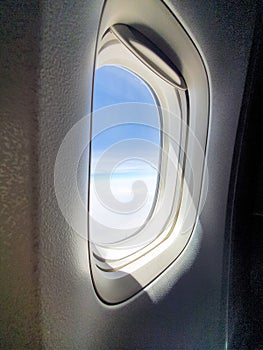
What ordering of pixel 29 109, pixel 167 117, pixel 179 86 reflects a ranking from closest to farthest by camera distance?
pixel 29 109 → pixel 179 86 → pixel 167 117

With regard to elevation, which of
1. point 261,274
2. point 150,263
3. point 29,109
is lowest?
point 261,274

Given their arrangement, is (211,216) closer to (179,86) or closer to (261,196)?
(261,196)

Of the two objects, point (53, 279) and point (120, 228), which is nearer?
point (53, 279)

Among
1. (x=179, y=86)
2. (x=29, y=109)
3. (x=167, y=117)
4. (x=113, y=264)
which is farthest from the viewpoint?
(x=167, y=117)

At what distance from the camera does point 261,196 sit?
3.67ft

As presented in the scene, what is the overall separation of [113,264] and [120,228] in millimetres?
192

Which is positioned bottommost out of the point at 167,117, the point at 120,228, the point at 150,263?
the point at 150,263

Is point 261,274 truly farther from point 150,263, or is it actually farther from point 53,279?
point 53,279

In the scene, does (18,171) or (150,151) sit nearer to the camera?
(18,171)

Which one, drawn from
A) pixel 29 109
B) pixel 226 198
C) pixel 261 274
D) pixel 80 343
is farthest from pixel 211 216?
pixel 29 109

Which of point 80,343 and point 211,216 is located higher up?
point 211,216

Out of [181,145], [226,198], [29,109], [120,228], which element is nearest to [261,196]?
[226,198]

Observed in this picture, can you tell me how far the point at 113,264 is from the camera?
0.79m

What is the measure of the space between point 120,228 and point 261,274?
696 millimetres
